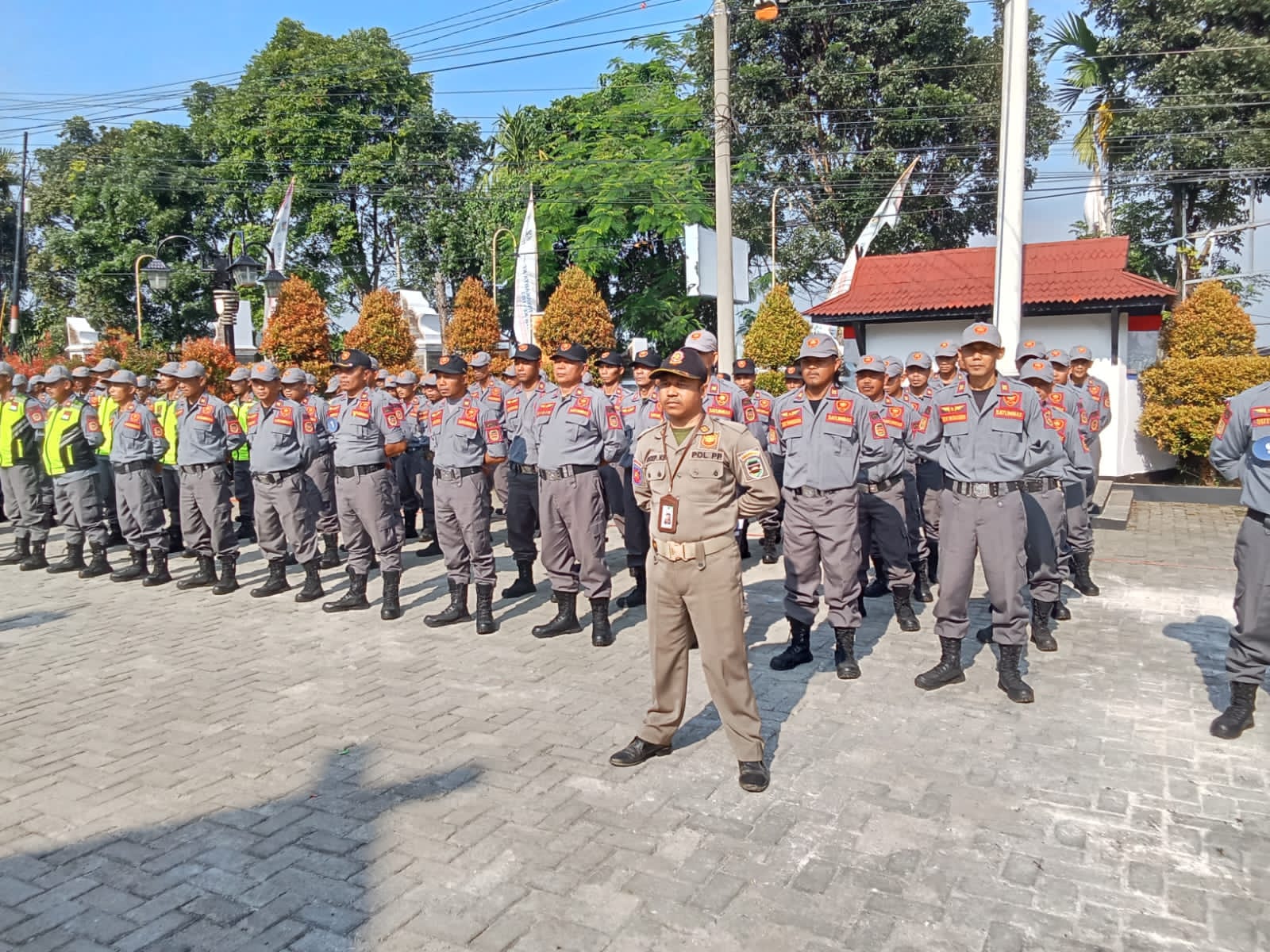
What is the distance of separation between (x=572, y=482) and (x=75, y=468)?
578cm

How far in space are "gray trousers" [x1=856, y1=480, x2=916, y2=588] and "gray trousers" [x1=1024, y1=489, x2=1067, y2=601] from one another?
0.86 meters

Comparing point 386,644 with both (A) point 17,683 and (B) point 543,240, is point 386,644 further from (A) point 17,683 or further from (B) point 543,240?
(B) point 543,240

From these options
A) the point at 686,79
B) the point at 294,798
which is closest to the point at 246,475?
the point at 294,798

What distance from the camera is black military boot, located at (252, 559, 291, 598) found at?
7.92m

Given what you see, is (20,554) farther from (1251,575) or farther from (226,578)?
(1251,575)

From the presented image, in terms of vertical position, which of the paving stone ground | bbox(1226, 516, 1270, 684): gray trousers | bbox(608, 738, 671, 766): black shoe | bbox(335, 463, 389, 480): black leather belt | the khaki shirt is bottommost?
the paving stone ground

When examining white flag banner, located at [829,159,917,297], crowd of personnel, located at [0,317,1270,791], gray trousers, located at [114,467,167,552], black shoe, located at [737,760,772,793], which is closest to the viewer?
black shoe, located at [737,760,772,793]

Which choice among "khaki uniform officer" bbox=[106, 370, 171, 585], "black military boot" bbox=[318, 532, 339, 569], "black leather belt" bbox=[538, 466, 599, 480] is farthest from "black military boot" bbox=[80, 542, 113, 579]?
"black leather belt" bbox=[538, 466, 599, 480]

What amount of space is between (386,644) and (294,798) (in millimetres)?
2422

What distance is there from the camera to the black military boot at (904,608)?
6.49 m

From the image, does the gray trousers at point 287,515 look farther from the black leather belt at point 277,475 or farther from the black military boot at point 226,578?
the black military boot at point 226,578

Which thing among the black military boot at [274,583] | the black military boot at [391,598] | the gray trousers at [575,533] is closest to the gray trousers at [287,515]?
the black military boot at [274,583]

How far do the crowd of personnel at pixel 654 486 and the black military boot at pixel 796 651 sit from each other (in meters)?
0.02

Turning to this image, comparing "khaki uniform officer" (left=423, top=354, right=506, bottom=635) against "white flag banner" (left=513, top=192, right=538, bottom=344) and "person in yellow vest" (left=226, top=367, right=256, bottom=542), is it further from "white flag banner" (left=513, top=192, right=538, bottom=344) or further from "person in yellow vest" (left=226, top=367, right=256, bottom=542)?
"white flag banner" (left=513, top=192, right=538, bottom=344)
